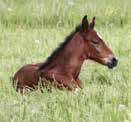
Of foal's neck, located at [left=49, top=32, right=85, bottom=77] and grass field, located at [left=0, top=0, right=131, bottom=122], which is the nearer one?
grass field, located at [left=0, top=0, right=131, bottom=122]

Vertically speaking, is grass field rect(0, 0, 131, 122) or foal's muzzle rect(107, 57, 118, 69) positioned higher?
foal's muzzle rect(107, 57, 118, 69)

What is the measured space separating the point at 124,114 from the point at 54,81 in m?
1.90

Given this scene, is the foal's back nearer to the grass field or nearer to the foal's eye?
the grass field

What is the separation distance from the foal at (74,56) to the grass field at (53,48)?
227 mm

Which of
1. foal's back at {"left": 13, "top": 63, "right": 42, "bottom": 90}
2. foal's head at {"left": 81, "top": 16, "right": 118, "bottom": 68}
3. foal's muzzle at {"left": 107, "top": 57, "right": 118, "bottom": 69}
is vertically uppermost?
foal's head at {"left": 81, "top": 16, "right": 118, "bottom": 68}

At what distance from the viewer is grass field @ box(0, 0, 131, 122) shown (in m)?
5.66

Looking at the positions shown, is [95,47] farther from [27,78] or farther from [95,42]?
[27,78]

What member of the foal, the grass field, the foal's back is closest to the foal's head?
the foal

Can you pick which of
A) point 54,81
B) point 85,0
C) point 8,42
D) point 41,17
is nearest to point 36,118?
point 54,81

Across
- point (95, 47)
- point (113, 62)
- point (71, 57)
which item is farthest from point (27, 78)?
point (113, 62)

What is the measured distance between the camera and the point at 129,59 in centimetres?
967

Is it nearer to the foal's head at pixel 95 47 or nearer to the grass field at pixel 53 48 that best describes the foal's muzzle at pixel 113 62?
the foal's head at pixel 95 47

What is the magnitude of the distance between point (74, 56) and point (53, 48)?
9.65 ft

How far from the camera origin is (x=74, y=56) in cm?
769
